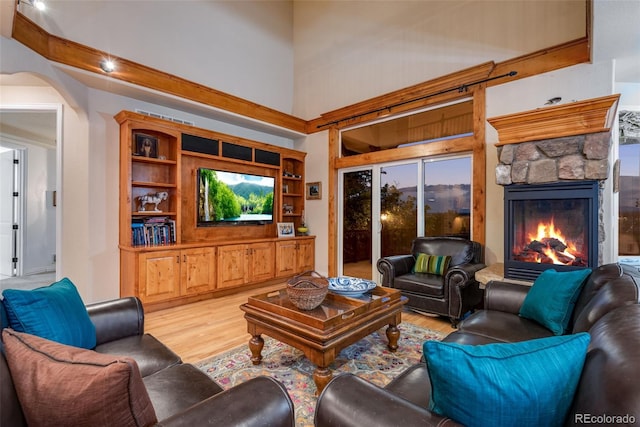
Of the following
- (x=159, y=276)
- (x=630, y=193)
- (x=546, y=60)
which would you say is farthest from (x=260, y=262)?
(x=630, y=193)

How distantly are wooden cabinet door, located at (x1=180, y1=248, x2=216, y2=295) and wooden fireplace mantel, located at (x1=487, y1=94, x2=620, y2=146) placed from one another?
3.71 meters

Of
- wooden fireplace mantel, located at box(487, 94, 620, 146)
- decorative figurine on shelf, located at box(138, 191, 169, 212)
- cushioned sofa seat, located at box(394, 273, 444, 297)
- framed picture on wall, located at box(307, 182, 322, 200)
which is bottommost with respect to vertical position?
cushioned sofa seat, located at box(394, 273, 444, 297)

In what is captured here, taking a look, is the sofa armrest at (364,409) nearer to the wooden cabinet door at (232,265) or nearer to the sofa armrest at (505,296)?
the sofa armrest at (505,296)

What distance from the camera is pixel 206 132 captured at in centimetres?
434

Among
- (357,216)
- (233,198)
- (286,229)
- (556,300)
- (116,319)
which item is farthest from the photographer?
(286,229)

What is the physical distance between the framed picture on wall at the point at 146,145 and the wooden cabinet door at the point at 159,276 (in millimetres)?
1289

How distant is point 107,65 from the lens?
133 inches

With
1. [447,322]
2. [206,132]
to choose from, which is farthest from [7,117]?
[447,322]

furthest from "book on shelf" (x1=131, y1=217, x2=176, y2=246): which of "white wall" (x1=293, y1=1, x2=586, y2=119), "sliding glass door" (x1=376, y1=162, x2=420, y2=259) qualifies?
"white wall" (x1=293, y1=1, x2=586, y2=119)

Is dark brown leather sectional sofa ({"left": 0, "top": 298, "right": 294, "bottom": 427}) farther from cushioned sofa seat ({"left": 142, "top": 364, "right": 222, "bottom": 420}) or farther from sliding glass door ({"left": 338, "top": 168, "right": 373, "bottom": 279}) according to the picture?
sliding glass door ({"left": 338, "top": 168, "right": 373, "bottom": 279})

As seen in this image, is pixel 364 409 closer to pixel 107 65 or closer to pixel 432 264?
pixel 432 264

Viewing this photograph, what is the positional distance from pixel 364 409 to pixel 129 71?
4.19 m

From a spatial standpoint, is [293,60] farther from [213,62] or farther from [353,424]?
[353,424]

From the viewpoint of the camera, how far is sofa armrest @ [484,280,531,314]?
2.22 meters
